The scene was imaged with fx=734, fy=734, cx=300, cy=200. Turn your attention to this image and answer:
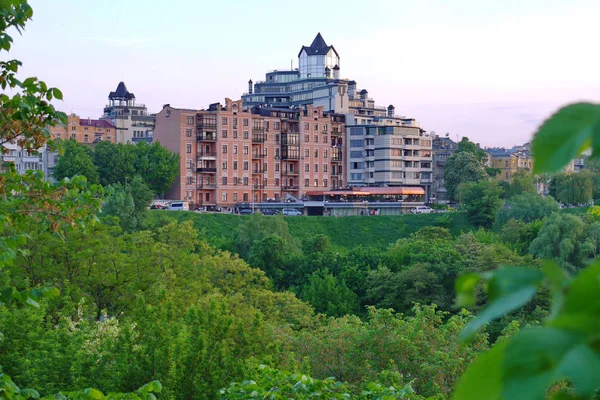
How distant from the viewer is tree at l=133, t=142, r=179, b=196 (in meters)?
67.7

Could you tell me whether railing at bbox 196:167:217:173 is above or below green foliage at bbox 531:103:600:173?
above

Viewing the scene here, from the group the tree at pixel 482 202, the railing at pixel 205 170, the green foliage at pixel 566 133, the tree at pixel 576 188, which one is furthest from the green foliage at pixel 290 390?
the railing at pixel 205 170

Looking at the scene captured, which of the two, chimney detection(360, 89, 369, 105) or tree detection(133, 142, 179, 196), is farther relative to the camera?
chimney detection(360, 89, 369, 105)

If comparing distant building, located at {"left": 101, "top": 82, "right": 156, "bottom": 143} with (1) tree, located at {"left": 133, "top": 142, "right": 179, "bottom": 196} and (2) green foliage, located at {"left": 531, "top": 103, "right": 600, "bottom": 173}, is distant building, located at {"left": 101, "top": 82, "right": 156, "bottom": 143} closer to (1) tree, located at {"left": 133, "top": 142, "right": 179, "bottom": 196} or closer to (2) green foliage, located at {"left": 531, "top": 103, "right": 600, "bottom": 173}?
(1) tree, located at {"left": 133, "top": 142, "right": 179, "bottom": 196}

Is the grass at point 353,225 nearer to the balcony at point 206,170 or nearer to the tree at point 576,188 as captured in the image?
the balcony at point 206,170

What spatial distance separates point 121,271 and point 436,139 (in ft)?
250

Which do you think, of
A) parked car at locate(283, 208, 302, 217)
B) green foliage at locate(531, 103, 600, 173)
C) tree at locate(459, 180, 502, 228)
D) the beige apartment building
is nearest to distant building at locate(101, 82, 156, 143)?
the beige apartment building

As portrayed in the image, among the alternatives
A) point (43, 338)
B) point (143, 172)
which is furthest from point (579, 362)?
point (143, 172)

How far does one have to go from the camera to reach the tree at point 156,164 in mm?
67688

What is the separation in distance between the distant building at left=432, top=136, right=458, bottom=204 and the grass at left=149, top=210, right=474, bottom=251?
22.5 metres

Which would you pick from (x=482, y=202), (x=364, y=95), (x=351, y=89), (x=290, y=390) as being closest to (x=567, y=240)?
(x=482, y=202)

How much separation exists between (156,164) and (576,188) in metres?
38.8

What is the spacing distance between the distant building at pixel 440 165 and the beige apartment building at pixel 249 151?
14.6 metres

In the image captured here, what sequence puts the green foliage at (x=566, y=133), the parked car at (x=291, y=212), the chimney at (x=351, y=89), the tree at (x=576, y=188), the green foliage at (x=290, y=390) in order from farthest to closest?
the chimney at (x=351, y=89) < the parked car at (x=291, y=212) < the tree at (x=576, y=188) < the green foliage at (x=290, y=390) < the green foliage at (x=566, y=133)
